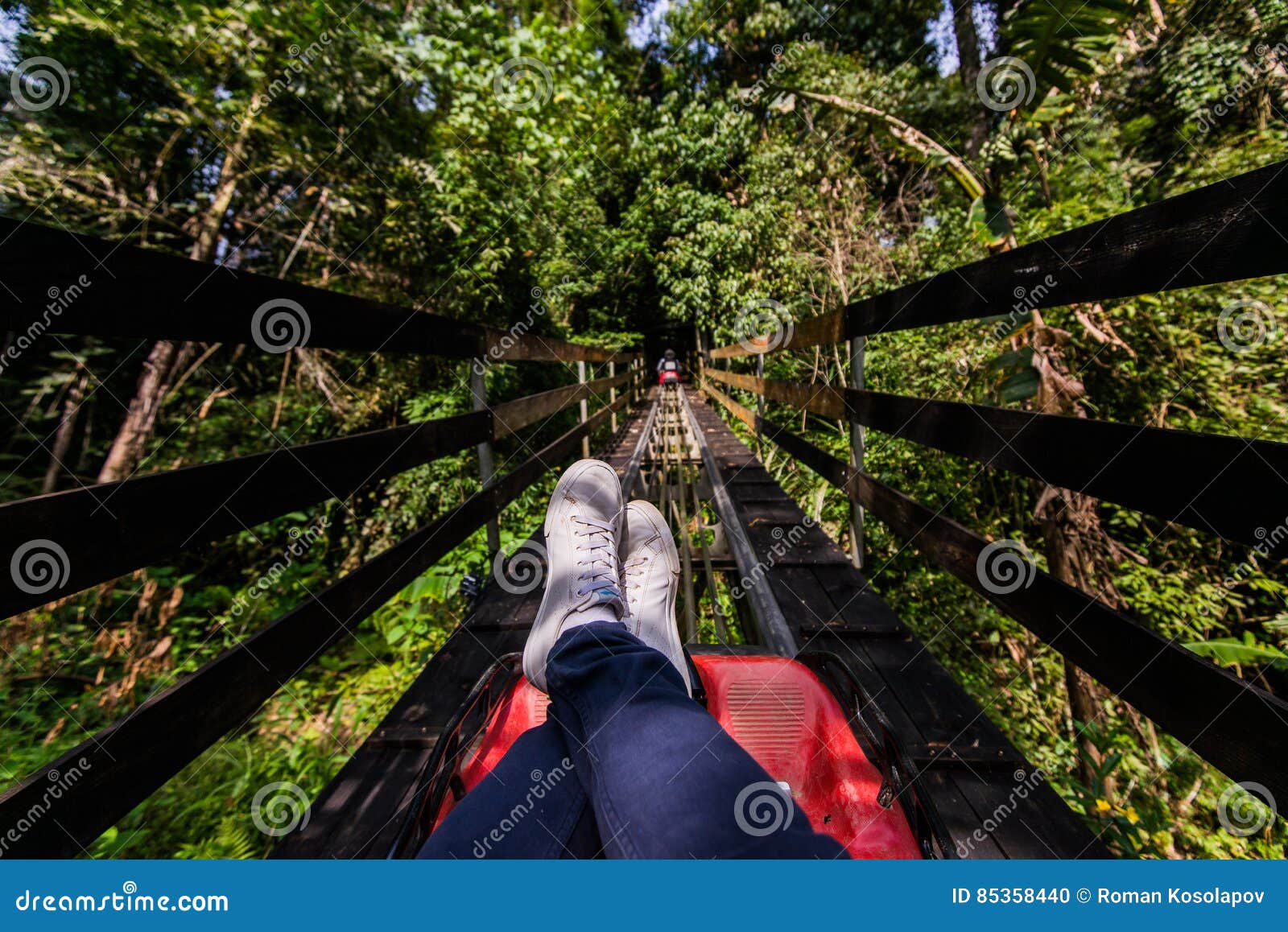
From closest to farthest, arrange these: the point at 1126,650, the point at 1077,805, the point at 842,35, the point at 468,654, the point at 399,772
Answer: the point at 1126,650, the point at 399,772, the point at 468,654, the point at 1077,805, the point at 842,35

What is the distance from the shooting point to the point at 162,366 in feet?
10.9

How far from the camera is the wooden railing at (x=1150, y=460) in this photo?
0.65 metres

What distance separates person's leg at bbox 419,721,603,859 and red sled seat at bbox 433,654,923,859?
0.07m

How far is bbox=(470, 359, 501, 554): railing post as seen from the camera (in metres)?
1.80

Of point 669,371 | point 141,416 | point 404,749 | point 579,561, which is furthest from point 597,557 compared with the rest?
point 669,371

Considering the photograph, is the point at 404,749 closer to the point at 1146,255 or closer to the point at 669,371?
the point at 1146,255

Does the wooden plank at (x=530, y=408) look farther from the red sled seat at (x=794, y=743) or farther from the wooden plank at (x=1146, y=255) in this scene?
the wooden plank at (x=1146, y=255)

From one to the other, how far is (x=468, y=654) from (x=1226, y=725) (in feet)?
4.95

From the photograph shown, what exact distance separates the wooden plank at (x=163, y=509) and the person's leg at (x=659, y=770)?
23.8 inches

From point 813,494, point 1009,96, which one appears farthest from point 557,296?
point 1009,96

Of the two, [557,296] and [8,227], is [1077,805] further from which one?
[557,296]

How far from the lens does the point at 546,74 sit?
348 cm

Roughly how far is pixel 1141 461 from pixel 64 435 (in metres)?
4.83

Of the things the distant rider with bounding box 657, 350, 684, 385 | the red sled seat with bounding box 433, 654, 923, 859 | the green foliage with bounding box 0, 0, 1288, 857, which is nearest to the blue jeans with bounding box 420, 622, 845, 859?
the red sled seat with bounding box 433, 654, 923, 859
